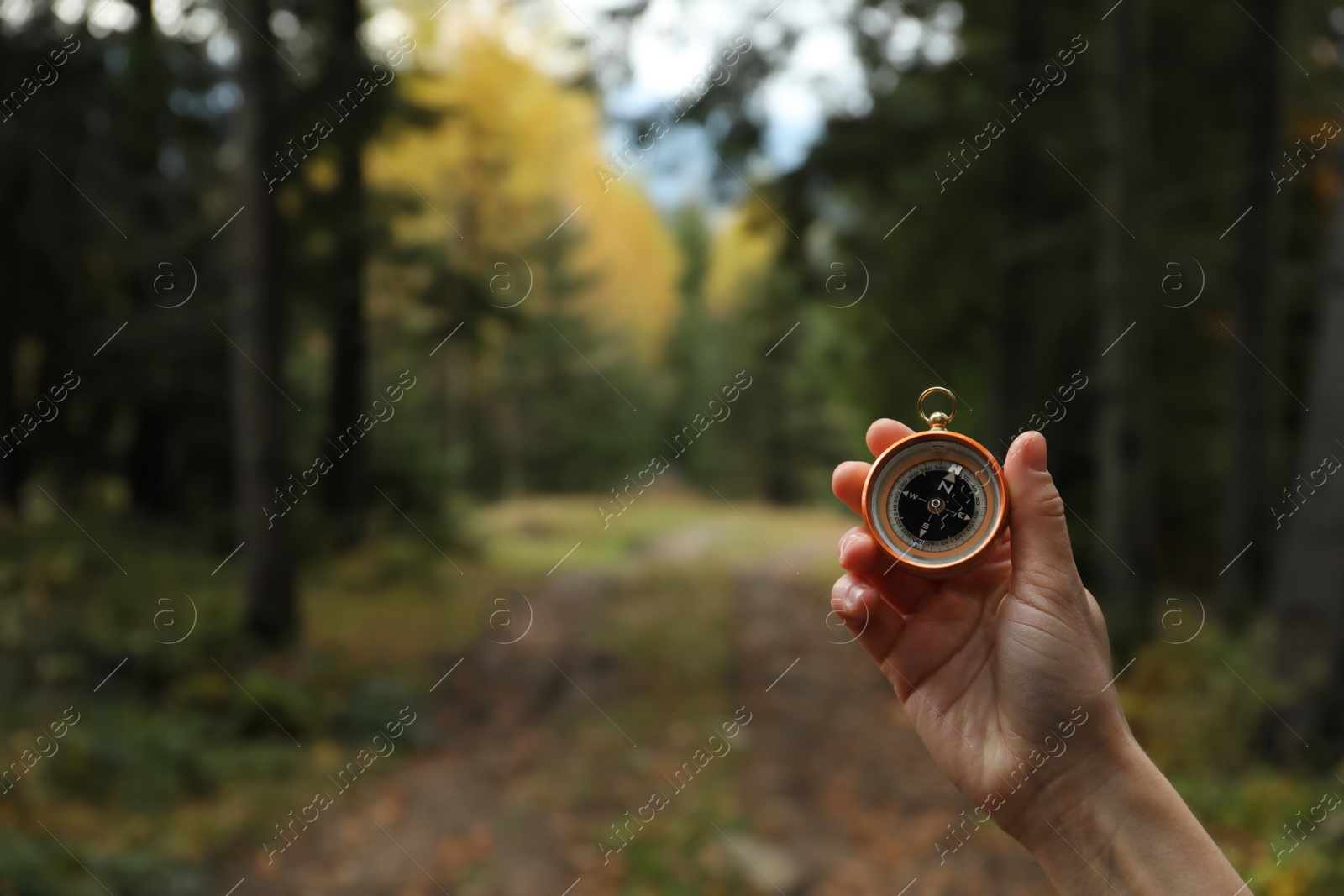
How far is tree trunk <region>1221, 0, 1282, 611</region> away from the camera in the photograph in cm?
930

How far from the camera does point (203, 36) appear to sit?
34.1 ft

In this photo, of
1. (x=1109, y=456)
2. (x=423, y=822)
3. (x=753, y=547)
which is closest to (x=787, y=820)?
(x=423, y=822)

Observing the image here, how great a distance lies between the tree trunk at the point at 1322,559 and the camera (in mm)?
5973

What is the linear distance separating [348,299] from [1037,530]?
11.9m

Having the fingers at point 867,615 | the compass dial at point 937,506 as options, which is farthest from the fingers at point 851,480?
the fingers at point 867,615

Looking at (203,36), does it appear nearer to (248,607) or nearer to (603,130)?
(603,130)

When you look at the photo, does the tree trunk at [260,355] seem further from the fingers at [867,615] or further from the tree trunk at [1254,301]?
the tree trunk at [1254,301]

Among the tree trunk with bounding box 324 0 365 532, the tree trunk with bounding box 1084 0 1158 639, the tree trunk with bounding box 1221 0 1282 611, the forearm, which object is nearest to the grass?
the tree trunk with bounding box 1084 0 1158 639

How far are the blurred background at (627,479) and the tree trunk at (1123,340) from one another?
0.04 meters

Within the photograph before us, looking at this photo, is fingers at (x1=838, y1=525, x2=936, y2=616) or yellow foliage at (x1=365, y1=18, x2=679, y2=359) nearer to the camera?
fingers at (x1=838, y1=525, x2=936, y2=616)

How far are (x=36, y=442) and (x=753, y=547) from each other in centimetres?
1259

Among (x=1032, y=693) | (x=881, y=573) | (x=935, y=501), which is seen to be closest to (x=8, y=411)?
(x=881, y=573)

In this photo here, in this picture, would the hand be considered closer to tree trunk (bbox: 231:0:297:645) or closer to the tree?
the tree

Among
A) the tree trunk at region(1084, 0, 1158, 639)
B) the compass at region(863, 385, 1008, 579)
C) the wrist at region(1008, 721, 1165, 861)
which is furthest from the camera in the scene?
the tree trunk at region(1084, 0, 1158, 639)
